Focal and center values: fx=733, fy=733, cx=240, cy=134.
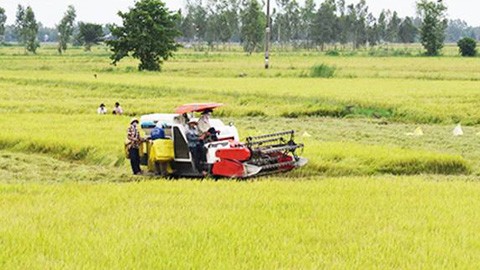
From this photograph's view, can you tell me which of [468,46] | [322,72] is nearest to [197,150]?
[322,72]

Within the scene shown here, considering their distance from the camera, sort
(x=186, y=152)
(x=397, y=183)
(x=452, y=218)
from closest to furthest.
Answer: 1. (x=452, y=218)
2. (x=397, y=183)
3. (x=186, y=152)

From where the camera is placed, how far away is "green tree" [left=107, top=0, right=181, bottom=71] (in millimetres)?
45112

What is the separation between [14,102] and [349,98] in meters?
11.6

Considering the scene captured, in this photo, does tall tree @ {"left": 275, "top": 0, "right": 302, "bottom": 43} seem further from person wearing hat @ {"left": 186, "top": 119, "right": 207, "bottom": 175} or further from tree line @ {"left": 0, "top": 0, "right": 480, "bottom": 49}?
person wearing hat @ {"left": 186, "top": 119, "right": 207, "bottom": 175}

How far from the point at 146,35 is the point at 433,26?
31.8 metres

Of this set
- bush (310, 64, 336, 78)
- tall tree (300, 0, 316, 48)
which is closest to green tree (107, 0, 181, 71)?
bush (310, 64, 336, 78)

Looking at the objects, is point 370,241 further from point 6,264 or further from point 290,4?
point 290,4

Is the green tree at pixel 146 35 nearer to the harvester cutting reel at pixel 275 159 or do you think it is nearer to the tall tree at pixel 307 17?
the harvester cutting reel at pixel 275 159

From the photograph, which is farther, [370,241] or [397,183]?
[397,183]

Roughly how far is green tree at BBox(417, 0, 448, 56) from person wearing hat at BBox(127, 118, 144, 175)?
57.8m

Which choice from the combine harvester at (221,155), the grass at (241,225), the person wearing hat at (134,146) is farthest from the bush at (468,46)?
the grass at (241,225)

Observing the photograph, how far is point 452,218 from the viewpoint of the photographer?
26.7ft

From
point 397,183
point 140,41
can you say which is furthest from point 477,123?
point 140,41

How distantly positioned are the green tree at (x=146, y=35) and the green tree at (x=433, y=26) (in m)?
29.5
